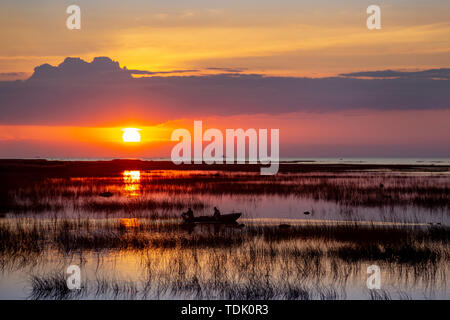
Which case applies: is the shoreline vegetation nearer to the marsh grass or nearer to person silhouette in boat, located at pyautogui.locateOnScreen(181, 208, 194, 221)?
person silhouette in boat, located at pyautogui.locateOnScreen(181, 208, 194, 221)

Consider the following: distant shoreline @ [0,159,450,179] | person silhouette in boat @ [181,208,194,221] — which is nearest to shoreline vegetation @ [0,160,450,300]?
person silhouette in boat @ [181,208,194,221]

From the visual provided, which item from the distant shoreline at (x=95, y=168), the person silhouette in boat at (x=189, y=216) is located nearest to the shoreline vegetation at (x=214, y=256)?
the person silhouette in boat at (x=189, y=216)

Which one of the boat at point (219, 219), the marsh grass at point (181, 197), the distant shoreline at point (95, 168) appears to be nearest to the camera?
the boat at point (219, 219)

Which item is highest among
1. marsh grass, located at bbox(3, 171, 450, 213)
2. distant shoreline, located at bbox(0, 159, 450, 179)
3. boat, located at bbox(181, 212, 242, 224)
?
distant shoreline, located at bbox(0, 159, 450, 179)

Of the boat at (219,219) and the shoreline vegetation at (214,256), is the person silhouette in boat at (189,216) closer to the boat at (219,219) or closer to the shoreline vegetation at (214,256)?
the boat at (219,219)

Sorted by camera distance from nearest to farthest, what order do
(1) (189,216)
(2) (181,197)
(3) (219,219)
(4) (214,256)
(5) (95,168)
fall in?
1. (4) (214,256)
2. (1) (189,216)
3. (3) (219,219)
4. (2) (181,197)
5. (5) (95,168)

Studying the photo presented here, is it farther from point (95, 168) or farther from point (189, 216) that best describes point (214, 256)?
point (95, 168)

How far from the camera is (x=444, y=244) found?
17453mm

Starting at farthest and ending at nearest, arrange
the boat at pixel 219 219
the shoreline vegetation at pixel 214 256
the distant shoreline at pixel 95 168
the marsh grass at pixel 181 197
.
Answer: the distant shoreline at pixel 95 168 → the marsh grass at pixel 181 197 → the boat at pixel 219 219 → the shoreline vegetation at pixel 214 256

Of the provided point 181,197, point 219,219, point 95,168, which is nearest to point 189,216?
point 219,219

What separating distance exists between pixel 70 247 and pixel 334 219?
11927 mm

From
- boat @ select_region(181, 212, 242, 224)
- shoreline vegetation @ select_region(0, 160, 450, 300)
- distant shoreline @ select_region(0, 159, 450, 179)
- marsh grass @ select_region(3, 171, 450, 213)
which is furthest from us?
distant shoreline @ select_region(0, 159, 450, 179)
